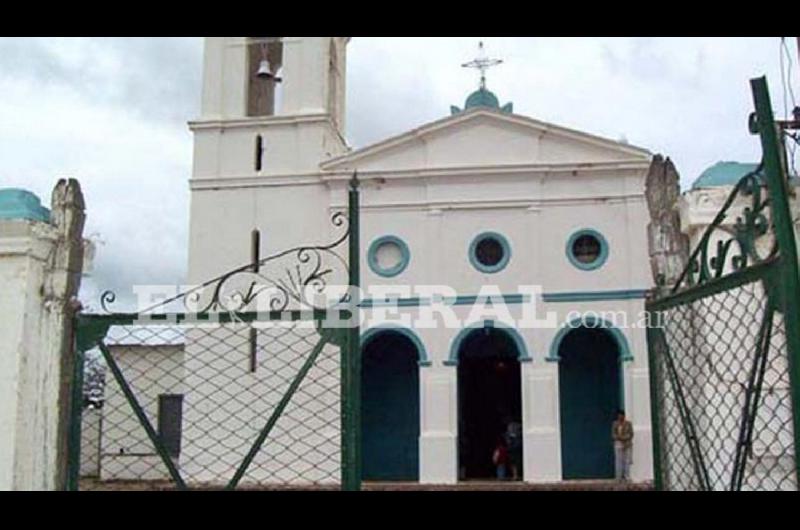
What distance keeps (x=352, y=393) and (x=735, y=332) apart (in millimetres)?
1543

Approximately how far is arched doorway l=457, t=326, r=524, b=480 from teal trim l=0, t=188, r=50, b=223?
1345 centimetres

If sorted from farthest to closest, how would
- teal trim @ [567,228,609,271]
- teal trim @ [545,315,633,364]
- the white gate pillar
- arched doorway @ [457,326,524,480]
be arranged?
arched doorway @ [457,326,524,480], teal trim @ [567,228,609,271], teal trim @ [545,315,633,364], the white gate pillar

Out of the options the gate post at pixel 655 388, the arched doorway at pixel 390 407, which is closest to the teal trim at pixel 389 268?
the arched doorway at pixel 390 407

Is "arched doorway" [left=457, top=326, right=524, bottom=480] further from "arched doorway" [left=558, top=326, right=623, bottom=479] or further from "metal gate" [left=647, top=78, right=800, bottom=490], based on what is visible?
"metal gate" [left=647, top=78, right=800, bottom=490]

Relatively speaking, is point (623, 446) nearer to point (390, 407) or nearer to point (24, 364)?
point (390, 407)

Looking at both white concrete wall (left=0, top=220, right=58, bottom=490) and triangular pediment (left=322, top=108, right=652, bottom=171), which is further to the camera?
triangular pediment (left=322, top=108, right=652, bottom=171)

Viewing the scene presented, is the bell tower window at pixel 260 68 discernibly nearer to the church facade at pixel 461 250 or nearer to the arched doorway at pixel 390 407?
the church facade at pixel 461 250

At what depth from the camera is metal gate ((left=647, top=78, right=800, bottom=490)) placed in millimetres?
2631

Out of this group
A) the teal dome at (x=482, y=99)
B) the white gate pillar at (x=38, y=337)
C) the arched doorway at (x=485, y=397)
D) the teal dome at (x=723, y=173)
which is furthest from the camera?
the teal dome at (x=482, y=99)

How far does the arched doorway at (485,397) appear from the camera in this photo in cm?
1844

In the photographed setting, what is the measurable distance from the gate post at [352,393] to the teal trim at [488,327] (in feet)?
44.5

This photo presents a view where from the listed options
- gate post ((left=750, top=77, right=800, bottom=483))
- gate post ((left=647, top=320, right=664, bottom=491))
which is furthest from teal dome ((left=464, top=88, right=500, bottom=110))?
gate post ((left=750, top=77, right=800, bottom=483))

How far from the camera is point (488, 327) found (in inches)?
685

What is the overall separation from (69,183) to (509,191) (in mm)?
14440
